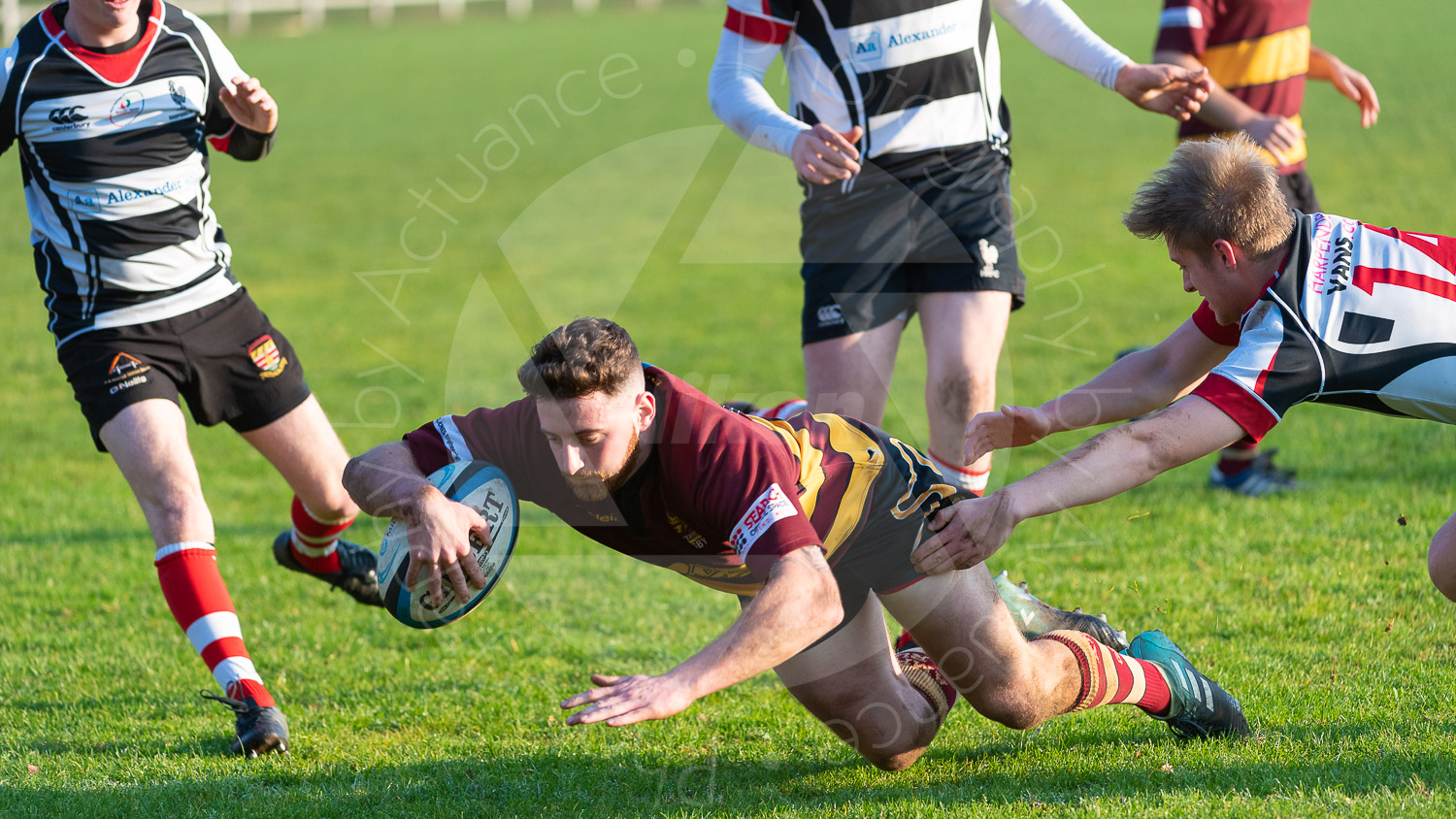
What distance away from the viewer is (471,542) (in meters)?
3.66

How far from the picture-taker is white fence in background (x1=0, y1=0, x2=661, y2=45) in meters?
47.1

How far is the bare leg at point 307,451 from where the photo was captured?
5.34 meters

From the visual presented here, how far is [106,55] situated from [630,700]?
3.61 metres

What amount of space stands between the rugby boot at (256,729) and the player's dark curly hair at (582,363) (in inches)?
76.6

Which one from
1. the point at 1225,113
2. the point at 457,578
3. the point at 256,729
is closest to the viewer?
the point at 457,578

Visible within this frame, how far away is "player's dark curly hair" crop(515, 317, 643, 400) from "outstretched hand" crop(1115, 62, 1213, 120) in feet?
8.05

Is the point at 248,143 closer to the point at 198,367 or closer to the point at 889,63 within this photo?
the point at 198,367

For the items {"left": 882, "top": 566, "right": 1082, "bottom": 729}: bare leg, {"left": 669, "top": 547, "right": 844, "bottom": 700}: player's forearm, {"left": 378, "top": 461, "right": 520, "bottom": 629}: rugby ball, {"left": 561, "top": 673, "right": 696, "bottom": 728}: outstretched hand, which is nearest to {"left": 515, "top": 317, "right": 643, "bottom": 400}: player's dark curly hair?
{"left": 378, "top": 461, "right": 520, "bottom": 629}: rugby ball

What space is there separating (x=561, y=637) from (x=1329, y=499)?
13.9ft

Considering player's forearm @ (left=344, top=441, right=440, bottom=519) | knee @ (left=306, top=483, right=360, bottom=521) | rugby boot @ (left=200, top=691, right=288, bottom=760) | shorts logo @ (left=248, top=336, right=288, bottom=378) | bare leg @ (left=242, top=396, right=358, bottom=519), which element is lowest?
rugby boot @ (left=200, top=691, right=288, bottom=760)

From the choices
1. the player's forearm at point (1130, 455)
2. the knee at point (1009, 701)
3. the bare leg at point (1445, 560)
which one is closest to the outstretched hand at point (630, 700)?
the player's forearm at point (1130, 455)

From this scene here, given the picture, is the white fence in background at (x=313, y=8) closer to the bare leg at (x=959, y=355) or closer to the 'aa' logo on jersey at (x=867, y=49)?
the 'aa' logo on jersey at (x=867, y=49)

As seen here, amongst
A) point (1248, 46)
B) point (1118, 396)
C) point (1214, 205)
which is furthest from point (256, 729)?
point (1248, 46)

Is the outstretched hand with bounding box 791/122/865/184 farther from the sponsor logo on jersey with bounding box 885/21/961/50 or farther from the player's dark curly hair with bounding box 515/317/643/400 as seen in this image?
the player's dark curly hair with bounding box 515/317/643/400
